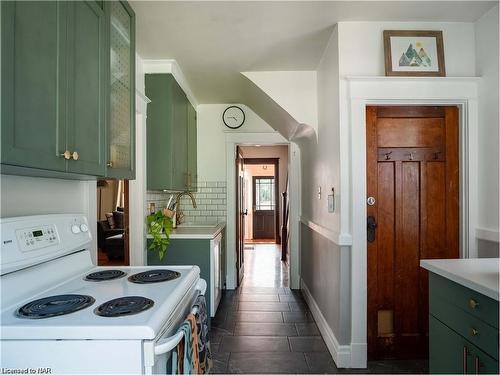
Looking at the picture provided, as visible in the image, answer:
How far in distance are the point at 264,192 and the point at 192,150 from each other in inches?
244

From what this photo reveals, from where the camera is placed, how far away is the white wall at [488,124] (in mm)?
2113

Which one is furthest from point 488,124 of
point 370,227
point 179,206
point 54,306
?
point 179,206

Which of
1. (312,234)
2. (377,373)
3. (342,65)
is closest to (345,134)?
(342,65)

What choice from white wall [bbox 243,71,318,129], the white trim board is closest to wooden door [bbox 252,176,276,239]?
white wall [bbox 243,71,318,129]

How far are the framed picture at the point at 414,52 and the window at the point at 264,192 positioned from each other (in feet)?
25.2

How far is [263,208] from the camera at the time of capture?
977 centimetres

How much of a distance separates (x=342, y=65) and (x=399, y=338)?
6.83 ft

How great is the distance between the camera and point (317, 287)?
3.20 metres

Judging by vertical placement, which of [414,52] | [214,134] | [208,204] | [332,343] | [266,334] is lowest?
[266,334]

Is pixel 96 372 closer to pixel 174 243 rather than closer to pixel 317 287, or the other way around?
pixel 174 243

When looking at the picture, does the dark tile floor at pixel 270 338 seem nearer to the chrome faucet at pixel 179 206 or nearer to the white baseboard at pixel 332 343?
the white baseboard at pixel 332 343

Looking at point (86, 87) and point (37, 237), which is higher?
point (86, 87)

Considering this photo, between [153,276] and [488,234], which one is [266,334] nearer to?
[153,276]

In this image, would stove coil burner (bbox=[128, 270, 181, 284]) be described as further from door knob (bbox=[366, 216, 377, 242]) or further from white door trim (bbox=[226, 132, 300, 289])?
white door trim (bbox=[226, 132, 300, 289])
